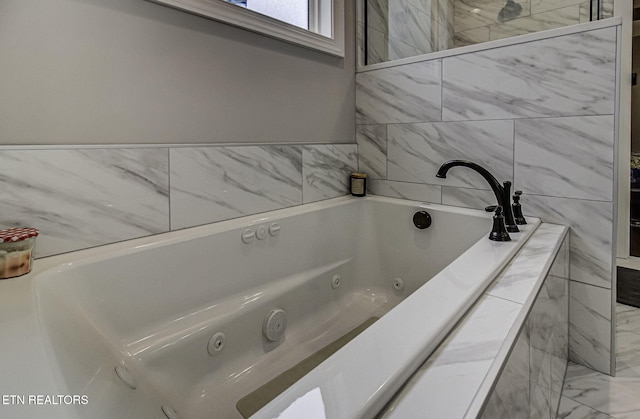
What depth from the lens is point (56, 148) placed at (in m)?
1.00

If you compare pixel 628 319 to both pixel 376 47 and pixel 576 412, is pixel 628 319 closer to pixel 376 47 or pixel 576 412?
pixel 576 412

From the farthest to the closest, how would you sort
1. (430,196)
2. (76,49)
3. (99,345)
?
1. (430,196)
2. (76,49)
3. (99,345)

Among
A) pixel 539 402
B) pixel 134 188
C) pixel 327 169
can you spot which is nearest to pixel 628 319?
pixel 539 402

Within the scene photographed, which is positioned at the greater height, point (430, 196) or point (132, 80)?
point (132, 80)

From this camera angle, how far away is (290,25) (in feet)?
5.22

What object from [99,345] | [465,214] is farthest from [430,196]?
[99,345]

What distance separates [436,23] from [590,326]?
1.76 metres

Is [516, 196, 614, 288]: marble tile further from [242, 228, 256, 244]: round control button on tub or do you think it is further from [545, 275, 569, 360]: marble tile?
[242, 228, 256, 244]: round control button on tub

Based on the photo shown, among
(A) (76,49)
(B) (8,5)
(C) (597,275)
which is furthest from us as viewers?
(C) (597,275)

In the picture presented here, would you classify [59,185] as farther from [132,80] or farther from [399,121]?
[399,121]

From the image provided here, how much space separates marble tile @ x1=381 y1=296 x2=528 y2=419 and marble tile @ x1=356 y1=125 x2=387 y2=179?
128cm

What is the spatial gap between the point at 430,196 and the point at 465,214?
25 cm

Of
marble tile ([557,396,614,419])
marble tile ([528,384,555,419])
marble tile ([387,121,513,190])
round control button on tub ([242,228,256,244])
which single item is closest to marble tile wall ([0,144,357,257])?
round control button on tub ([242,228,256,244])

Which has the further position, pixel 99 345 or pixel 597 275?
pixel 597 275
